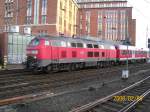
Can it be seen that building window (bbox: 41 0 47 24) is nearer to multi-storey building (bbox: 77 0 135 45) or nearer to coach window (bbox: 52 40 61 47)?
multi-storey building (bbox: 77 0 135 45)

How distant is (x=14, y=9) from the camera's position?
84.2 meters

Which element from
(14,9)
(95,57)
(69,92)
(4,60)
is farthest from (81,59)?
(14,9)

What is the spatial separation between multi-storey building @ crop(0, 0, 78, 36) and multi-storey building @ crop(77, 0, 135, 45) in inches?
1170

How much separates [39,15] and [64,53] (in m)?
50.8

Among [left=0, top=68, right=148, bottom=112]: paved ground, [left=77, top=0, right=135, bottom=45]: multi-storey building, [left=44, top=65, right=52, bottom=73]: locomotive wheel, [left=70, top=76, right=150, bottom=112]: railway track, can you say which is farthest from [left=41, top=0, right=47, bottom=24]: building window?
[left=70, top=76, right=150, bottom=112]: railway track

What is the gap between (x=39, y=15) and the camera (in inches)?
3081

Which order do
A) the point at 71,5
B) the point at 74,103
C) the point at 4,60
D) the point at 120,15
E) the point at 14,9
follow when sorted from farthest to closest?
the point at 120,15, the point at 71,5, the point at 14,9, the point at 4,60, the point at 74,103

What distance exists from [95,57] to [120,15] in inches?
3201

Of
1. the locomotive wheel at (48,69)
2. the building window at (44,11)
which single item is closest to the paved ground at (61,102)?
the locomotive wheel at (48,69)

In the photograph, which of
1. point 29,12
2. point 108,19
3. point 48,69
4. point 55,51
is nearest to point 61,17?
point 29,12

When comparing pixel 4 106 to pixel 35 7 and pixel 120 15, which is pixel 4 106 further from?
pixel 120 15

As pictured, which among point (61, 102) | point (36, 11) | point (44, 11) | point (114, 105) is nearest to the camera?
point (114, 105)

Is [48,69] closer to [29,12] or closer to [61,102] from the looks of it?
[61,102]

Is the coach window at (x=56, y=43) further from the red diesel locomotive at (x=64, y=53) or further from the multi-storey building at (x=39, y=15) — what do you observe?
the multi-storey building at (x=39, y=15)
